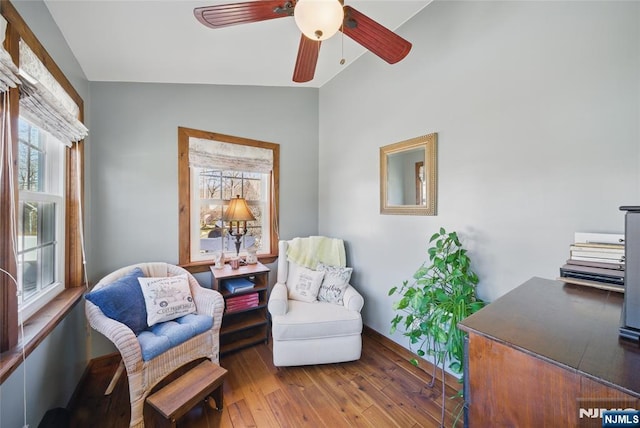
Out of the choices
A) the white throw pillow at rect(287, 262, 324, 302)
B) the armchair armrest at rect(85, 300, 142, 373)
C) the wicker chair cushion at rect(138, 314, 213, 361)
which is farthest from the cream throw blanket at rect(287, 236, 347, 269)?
the armchair armrest at rect(85, 300, 142, 373)

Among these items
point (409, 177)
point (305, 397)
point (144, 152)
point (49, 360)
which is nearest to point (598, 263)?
point (409, 177)

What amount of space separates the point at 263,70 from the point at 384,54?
1.38 m

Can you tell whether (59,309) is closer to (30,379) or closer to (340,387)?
(30,379)

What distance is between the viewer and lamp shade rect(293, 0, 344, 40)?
100 cm

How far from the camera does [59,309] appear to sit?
1.51m

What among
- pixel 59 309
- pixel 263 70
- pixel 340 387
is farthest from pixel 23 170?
pixel 340 387

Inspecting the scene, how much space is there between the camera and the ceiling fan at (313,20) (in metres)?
1.02

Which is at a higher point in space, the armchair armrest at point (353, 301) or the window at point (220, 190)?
the window at point (220, 190)

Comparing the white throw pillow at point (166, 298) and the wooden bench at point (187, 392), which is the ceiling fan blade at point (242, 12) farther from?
the wooden bench at point (187, 392)

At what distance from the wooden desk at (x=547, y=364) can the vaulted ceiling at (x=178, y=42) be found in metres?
2.07

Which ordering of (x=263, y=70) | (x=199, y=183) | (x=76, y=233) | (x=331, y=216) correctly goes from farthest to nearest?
(x=331, y=216) → (x=199, y=183) → (x=263, y=70) → (x=76, y=233)

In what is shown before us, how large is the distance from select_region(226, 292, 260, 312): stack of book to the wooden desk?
78.3 inches

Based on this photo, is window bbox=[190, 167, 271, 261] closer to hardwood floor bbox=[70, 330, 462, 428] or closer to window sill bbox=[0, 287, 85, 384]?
window sill bbox=[0, 287, 85, 384]

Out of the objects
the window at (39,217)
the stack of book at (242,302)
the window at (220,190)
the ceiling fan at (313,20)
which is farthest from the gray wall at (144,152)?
the ceiling fan at (313,20)
